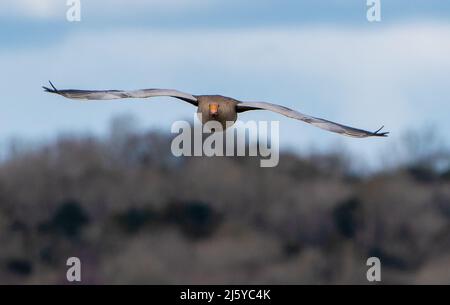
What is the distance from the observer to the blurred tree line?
25828 millimetres

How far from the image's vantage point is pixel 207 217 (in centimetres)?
2612

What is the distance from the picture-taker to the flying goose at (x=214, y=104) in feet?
74.8

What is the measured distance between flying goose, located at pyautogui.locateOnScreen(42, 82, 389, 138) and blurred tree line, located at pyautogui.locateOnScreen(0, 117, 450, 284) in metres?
2.67

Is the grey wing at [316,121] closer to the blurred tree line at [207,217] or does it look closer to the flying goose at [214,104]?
the flying goose at [214,104]

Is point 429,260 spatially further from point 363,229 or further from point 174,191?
point 174,191

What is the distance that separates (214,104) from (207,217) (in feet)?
10.5

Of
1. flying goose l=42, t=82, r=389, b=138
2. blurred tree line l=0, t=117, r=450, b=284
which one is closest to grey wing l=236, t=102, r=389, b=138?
flying goose l=42, t=82, r=389, b=138

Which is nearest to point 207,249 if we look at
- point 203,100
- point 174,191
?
point 174,191

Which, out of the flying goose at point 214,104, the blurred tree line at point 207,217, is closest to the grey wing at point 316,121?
the flying goose at point 214,104

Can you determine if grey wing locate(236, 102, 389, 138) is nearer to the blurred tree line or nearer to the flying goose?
the flying goose

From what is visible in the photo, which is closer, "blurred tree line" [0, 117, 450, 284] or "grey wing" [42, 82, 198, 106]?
"grey wing" [42, 82, 198, 106]

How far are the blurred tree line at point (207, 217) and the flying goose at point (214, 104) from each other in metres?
2.67

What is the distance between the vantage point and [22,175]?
26.7 metres
